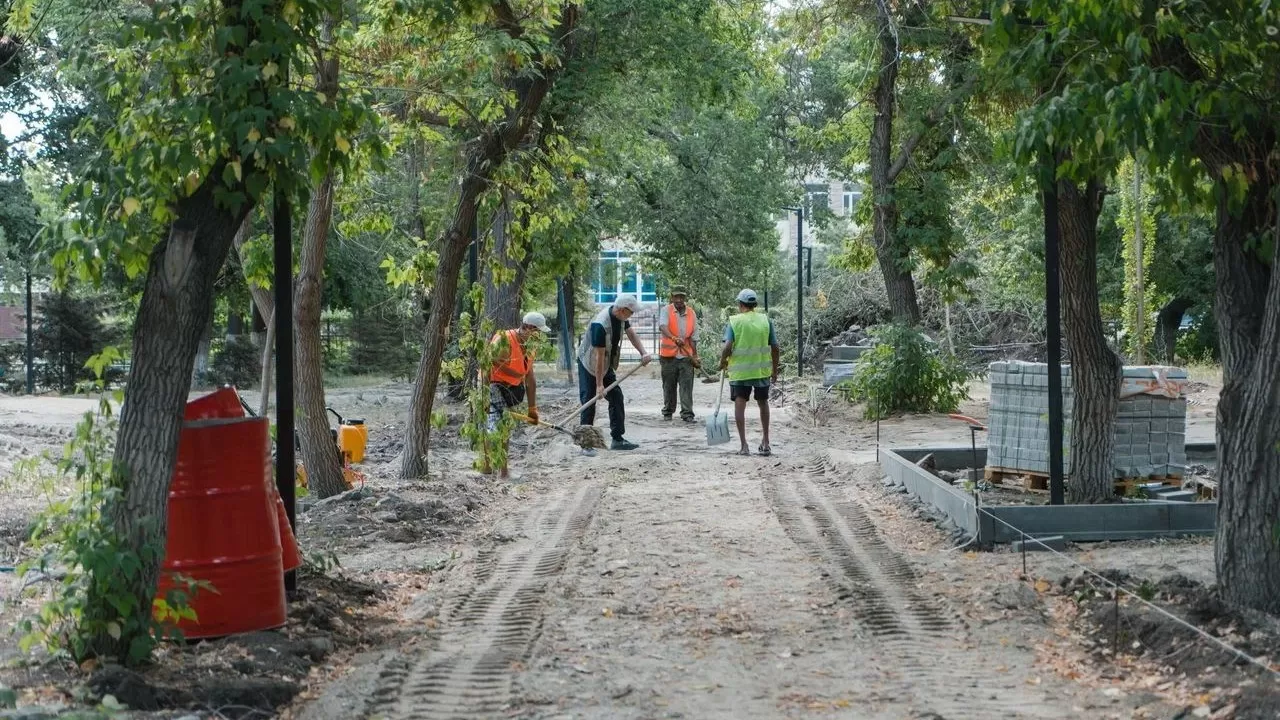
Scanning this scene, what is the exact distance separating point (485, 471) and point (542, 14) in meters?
4.65

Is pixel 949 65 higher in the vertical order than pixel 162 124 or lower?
higher

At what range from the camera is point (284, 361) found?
788 centimetres

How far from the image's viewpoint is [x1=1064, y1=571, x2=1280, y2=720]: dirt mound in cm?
583

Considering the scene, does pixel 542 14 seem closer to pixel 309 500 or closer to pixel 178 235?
pixel 309 500

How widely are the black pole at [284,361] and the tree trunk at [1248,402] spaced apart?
482cm

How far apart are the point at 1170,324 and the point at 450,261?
30.7 metres

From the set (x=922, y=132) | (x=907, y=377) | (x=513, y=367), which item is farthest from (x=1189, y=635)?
(x=922, y=132)

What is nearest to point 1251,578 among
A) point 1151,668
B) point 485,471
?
point 1151,668

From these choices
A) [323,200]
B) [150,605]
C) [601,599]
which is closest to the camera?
[150,605]

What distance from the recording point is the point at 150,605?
6.29 m

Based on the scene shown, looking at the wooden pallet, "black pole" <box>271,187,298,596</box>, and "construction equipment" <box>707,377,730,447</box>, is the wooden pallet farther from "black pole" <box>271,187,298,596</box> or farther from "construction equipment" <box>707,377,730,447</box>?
"black pole" <box>271,187,298,596</box>

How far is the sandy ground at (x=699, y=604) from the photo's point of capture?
6.09m

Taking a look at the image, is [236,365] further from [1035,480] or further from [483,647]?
[483,647]

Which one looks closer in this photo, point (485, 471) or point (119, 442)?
point (119, 442)
